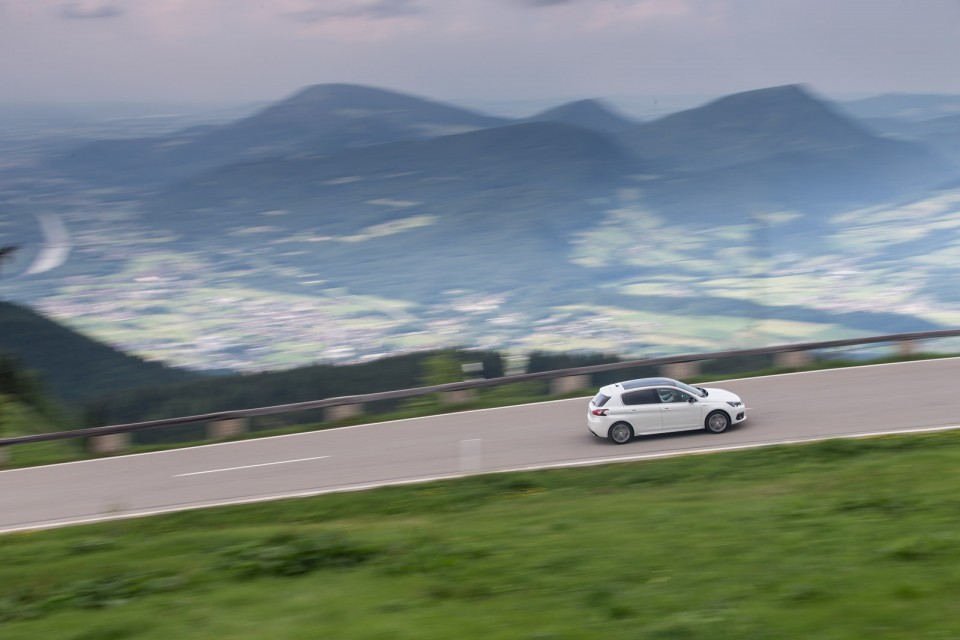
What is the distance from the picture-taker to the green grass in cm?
620

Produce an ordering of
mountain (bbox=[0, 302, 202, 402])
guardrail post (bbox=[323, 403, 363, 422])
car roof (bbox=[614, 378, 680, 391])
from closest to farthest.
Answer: car roof (bbox=[614, 378, 680, 391]) → guardrail post (bbox=[323, 403, 363, 422]) → mountain (bbox=[0, 302, 202, 402])

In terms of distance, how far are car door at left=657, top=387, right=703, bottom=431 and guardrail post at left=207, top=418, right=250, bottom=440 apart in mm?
10923

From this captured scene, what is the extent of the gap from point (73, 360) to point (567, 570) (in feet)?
257

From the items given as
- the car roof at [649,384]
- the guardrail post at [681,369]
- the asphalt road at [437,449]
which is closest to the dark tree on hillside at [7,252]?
the asphalt road at [437,449]

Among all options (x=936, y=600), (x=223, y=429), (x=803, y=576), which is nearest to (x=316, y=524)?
(x=803, y=576)

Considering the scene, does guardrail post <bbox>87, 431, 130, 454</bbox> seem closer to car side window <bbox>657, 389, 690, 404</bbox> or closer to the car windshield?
car side window <bbox>657, 389, 690, 404</bbox>

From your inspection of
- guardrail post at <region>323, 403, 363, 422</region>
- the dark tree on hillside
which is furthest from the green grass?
the dark tree on hillside

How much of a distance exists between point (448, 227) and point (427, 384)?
14181cm

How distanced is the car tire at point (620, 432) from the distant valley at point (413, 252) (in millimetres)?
59168

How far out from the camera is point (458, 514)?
12344mm

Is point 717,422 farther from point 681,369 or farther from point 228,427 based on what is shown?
point 228,427

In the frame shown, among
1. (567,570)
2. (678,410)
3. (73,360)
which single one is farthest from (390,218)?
(567,570)

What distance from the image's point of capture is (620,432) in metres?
17.9

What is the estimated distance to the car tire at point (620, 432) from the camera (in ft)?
58.5
